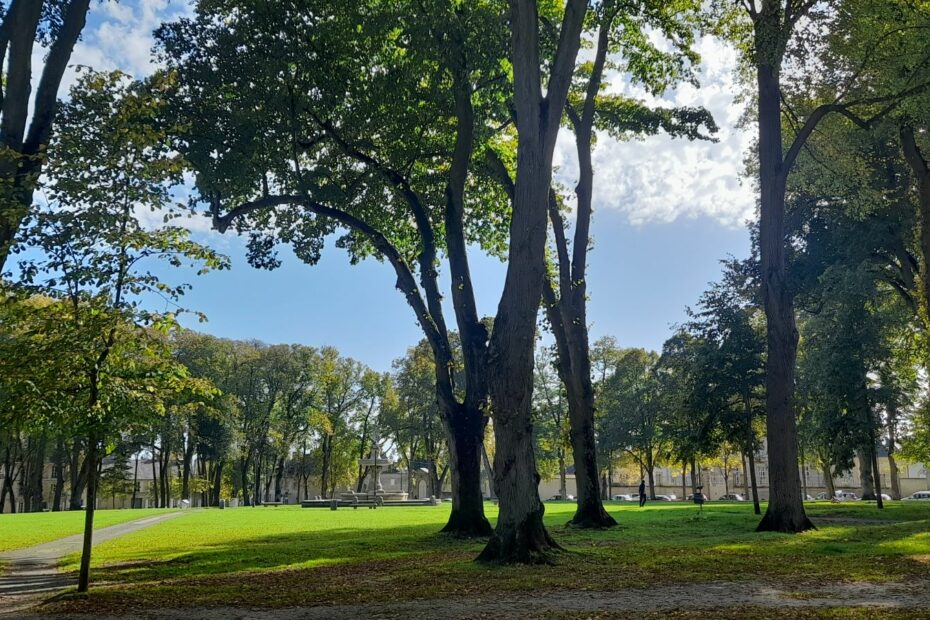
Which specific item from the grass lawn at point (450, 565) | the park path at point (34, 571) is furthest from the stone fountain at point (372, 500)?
the grass lawn at point (450, 565)

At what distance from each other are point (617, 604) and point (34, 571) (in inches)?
410

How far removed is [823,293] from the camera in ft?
83.9

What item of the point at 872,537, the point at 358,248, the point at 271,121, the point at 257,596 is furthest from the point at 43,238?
the point at 872,537

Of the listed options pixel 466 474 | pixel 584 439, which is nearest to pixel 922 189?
pixel 584 439

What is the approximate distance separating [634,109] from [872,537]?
12.3 metres

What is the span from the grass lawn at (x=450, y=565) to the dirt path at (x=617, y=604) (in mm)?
400

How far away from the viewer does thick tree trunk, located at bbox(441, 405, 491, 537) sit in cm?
1678

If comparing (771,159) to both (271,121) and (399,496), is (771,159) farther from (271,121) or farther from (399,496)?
(399,496)

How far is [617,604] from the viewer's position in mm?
7328

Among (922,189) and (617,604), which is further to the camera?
(922,189)

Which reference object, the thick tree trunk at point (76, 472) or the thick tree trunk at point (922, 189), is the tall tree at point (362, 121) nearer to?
the thick tree trunk at point (76, 472)

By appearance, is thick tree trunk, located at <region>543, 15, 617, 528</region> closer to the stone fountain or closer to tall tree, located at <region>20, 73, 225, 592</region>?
tall tree, located at <region>20, 73, 225, 592</region>

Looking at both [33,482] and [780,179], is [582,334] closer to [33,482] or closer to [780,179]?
[780,179]

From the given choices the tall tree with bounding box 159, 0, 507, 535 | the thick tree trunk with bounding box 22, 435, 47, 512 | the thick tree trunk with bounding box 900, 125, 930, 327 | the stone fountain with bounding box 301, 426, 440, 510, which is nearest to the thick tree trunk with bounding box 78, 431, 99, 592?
the tall tree with bounding box 159, 0, 507, 535
